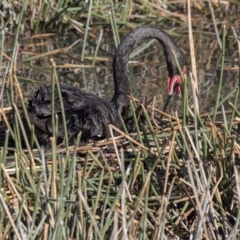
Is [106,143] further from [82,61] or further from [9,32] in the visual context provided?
[9,32]

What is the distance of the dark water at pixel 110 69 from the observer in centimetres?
754

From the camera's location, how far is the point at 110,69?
8258 millimetres

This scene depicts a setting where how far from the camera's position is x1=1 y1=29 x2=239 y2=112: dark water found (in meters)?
7.54

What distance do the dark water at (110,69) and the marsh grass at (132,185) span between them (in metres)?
2.32

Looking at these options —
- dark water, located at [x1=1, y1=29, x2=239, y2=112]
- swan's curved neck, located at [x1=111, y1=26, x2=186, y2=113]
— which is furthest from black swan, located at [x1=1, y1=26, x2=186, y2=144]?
dark water, located at [x1=1, y1=29, x2=239, y2=112]

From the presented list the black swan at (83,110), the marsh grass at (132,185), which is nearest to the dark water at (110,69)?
the black swan at (83,110)

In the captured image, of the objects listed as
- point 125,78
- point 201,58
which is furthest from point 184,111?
point 201,58

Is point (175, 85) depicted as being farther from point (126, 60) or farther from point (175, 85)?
point (126, 60)

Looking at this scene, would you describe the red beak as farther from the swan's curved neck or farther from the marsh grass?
the marsh grass

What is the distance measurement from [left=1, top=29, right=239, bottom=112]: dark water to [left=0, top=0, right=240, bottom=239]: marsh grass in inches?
91.3

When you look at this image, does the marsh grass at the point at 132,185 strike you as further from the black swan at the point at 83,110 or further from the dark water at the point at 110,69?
the dark water at the point at 110,69

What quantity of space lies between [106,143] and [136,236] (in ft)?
3.42

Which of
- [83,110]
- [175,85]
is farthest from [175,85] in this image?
[83,110]

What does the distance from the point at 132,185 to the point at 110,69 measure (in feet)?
12.7
